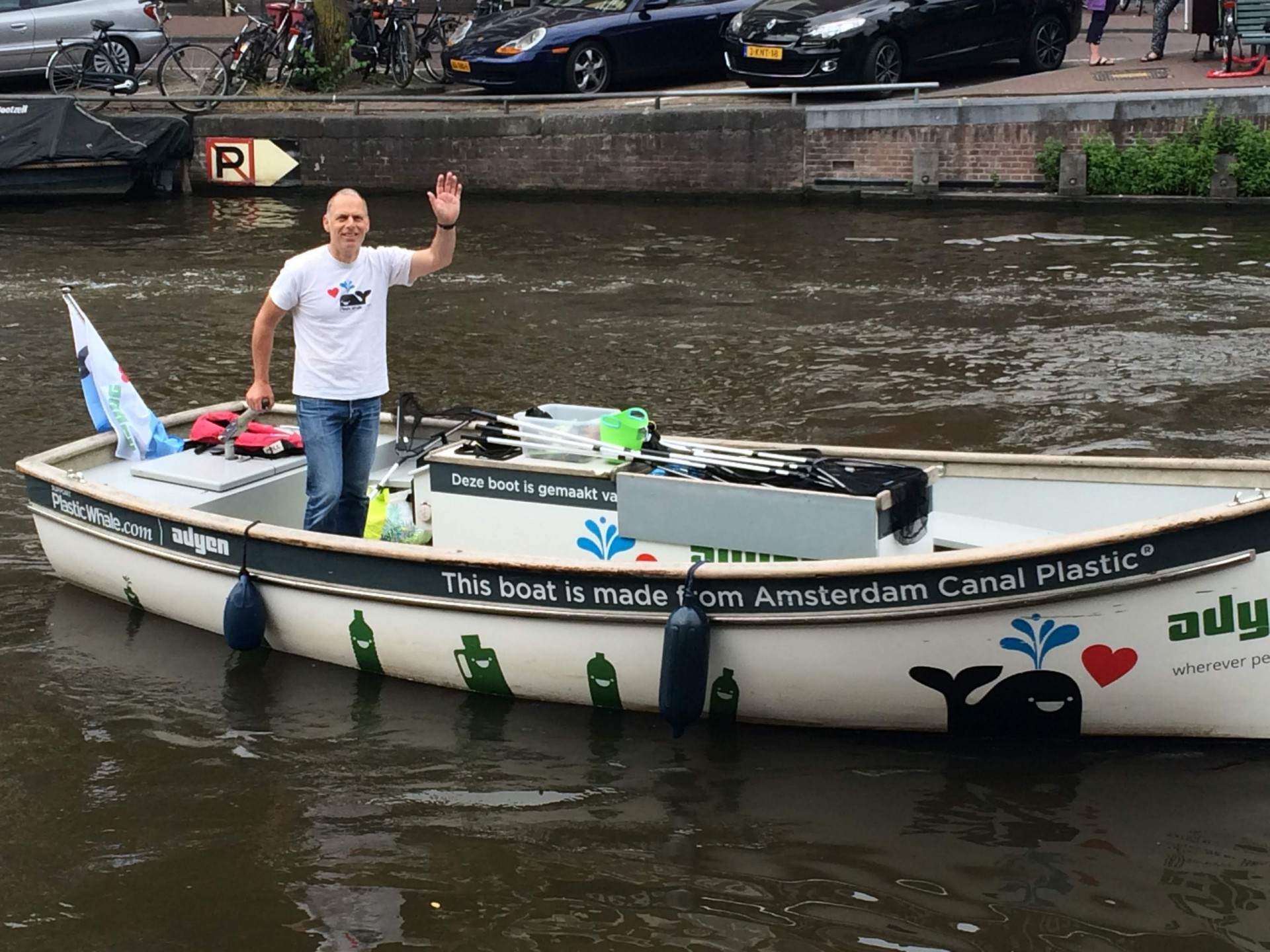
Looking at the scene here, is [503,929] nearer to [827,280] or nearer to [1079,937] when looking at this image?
[1079,937]

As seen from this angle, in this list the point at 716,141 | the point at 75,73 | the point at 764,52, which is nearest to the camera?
the point at 716,141

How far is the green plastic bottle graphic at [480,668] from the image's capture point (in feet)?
20.2

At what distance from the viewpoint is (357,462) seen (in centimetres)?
650

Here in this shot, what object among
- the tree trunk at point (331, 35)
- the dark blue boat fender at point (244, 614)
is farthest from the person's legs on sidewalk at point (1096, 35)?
the dark blue boat fender at point (244, 614)

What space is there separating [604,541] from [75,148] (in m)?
13.7

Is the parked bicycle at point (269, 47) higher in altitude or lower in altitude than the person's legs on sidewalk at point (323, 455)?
higher

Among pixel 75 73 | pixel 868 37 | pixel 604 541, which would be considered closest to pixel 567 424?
pixel 604 541

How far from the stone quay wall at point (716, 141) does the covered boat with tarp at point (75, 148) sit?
1.89ft

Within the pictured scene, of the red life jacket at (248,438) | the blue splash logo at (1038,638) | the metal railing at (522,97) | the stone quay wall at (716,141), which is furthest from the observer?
the metal railing at (522,97)

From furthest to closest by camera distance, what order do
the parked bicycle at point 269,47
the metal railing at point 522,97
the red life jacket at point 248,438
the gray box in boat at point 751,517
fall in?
1. the parked bicycle at point 269,47
2. the metal railing at point 522,97
3. the red life jacket at point 248,438
4. the gray box in boat at point 751,517

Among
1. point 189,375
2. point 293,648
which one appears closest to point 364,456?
point 293,648

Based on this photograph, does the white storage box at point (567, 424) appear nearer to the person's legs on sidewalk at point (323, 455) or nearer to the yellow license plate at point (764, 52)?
the person's legs on sidewalk at point (323, 455)

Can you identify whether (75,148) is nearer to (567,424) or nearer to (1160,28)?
(1160,28)

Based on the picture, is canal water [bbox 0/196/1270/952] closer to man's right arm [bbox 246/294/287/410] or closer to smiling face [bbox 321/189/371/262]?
man's right arm [bbox 246/294/287/410]
